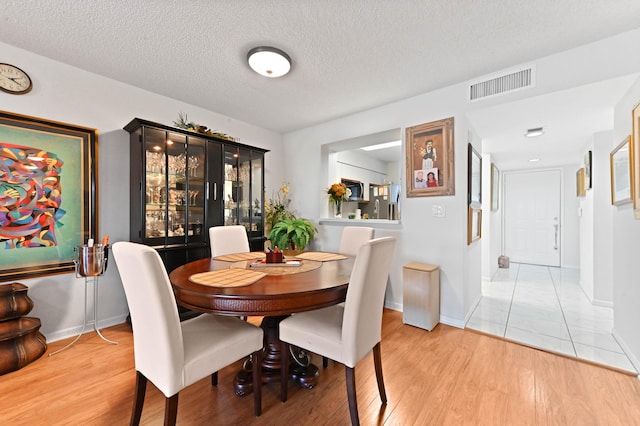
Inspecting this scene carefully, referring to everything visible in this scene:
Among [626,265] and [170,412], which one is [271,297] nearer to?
[170,412]

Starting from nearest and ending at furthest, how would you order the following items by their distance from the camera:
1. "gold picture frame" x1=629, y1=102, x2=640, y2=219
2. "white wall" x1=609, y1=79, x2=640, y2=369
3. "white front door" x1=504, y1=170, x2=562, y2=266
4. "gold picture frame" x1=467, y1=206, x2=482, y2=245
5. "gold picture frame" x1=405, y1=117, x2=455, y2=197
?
"gold picture frame" x1=629, y1=102, x2=640, y2=219 → "white wall" x1=609, y1=79, x2=640, y2=369 → "gold picture frame" x1=405, y1=117, x2=455, y2=197 → "gold picture frame" x1=467, y1=206, x2=482, y2=245 → "white front door" x1=504, y1=170, x2=562, y2=266

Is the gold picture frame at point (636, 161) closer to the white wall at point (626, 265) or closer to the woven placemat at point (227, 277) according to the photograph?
the white wall at point (626, 265)

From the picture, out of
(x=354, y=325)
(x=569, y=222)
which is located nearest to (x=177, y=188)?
(x=354, y=325)

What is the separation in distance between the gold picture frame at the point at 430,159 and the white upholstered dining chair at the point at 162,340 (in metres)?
2.35

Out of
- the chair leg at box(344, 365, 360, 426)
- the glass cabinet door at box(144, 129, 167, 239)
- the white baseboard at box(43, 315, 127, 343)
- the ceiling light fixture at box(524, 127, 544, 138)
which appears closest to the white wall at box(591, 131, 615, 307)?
the ceiling light fixture at box(524, 127, 544, 138)

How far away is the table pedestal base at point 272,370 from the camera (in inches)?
66.2

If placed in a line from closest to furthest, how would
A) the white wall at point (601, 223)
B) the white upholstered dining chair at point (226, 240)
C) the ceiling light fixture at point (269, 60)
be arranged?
the ceiling light fixture at point (269, 60), the white upholstered dining chair at point (226, 240), the white wall at point (601, 223)

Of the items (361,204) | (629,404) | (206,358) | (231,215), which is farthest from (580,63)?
(361,204)

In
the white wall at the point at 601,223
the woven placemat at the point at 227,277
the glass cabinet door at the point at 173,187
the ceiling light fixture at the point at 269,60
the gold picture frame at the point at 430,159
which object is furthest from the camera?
the white wall at the point at 601,223

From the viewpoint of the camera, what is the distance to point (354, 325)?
136 centimetres

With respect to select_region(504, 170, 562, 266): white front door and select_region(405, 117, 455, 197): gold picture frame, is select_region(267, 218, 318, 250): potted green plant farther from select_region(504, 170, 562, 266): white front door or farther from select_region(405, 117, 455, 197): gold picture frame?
select_region(504, 170, 562, 266): white front door

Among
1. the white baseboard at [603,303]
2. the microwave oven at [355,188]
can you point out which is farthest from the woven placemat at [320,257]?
the white baseboard at [603,303]

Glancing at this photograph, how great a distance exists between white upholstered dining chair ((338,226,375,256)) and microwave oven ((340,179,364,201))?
8.29ft

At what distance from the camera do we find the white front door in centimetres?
Answer: 550
